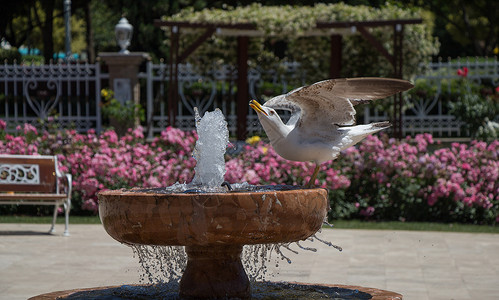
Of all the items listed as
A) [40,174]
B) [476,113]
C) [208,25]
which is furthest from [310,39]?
[40,174]

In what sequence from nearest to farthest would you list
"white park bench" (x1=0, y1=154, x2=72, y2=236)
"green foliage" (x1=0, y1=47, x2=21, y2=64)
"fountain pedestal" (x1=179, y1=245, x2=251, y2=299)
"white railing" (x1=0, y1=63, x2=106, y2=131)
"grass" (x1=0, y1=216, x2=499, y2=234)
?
"fountain pedestal" (x1=179, y1=245, x2=251, y2=299), "white park bench" (x1=0, y1=154, x2=72, y2=236), "grass" (x1=0, y1=216, x2=499, y2=234), "white railing" (x1=0, y1=63, x2=106, y2=131), "green foliage" (x1=0, y1=47, x2=21, y2=64)

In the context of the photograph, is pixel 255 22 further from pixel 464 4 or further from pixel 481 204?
pixel 464 4

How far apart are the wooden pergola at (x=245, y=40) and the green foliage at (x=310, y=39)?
6.1 inches

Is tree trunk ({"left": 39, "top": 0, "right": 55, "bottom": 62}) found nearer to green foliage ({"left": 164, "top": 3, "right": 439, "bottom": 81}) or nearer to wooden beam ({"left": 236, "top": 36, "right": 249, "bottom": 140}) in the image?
green foliage ({"left": 164, "top": 3, "right": 439, "bottom": 81})

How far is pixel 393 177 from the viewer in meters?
10.6

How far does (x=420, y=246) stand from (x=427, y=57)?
298 inches

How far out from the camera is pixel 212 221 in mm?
4008


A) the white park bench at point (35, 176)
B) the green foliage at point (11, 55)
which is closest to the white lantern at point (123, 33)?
the white park bench at point (35, 176)

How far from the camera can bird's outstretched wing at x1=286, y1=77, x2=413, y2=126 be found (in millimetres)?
4533

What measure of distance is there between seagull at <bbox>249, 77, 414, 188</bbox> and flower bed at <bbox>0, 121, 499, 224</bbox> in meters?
5.51

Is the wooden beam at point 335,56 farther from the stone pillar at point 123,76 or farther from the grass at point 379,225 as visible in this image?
the grass at point 379,225

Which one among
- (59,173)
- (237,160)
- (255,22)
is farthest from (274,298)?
(255,22)

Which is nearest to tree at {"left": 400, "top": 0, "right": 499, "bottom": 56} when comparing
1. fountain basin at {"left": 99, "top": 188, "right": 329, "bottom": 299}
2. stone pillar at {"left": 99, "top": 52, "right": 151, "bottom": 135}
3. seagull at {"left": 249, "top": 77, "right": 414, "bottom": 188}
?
stone pillar at {"left": 99, "top": 52, "right": 151, "bottom": 135}

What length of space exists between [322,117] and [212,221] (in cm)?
111
